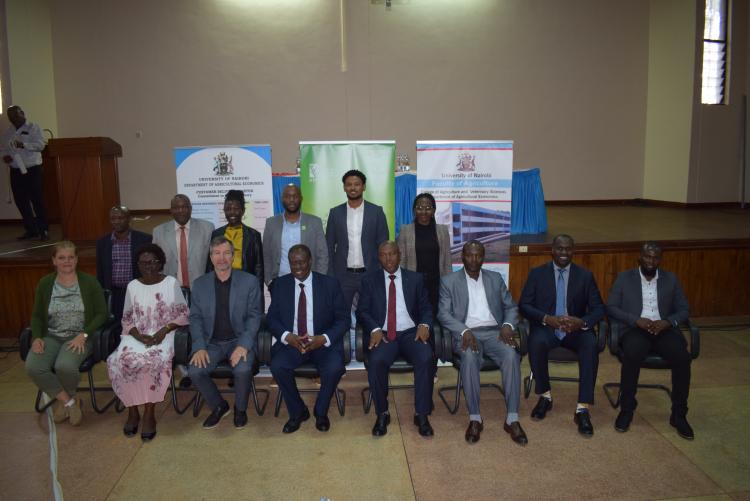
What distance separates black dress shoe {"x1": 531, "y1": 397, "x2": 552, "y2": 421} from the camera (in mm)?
4137

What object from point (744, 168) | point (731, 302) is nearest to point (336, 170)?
point (731, 302)

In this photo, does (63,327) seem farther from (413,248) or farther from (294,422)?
(413,248)

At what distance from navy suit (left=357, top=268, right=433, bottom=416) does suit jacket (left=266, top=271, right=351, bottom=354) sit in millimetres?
158

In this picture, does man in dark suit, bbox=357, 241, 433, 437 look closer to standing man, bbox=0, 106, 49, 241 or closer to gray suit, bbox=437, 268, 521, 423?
gray suit, bbox=437, 268, 521, 423

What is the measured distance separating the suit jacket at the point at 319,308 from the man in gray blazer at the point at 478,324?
0.75 meters

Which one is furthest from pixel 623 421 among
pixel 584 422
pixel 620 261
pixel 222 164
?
pixel 222 164

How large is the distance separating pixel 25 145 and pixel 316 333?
5354 millimetres

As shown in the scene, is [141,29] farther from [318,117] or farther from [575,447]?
[575,447]

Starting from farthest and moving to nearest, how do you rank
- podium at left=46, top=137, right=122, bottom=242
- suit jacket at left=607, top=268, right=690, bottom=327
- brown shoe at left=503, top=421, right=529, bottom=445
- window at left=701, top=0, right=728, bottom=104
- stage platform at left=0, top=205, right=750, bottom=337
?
Result: window at left=701, top=0, right=728, bottom=104 → podium at left=46, top=137, right=122, bottom=242 → stage platform at left=0, top=205, right=750, bottom=337 → suit jacket at left=607, top=268, right=690, bottom=327 → brown shoe at left=503, top=421, right=529, bottom=445

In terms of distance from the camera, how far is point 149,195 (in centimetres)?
1127

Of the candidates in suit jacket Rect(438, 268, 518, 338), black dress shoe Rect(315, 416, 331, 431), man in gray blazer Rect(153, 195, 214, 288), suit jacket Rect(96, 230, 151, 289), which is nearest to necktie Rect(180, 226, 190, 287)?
man in gray blazer Rect(153, 195, 214, 288)

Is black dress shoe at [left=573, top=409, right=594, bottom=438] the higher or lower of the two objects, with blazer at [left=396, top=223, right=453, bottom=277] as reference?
lower

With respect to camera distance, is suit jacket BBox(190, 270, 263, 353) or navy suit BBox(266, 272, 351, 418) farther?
suit jacket BBox(190, 270, 263, 353)

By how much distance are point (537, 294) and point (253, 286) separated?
2.18 metres
